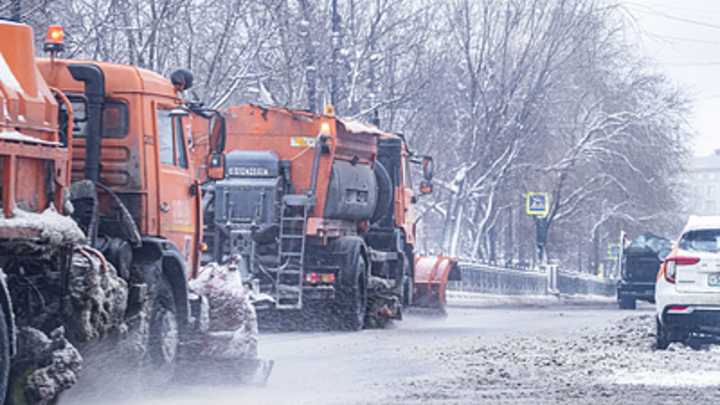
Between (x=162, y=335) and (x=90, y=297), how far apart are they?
1629 mm

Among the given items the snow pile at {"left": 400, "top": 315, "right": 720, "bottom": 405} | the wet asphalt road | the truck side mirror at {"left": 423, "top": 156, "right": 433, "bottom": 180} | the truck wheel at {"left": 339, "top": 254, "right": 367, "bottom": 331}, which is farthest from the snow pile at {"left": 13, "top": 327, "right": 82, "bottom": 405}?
the truck side mirror at {"left": 423, "top": 156, "right": 433, "bottom": 180}

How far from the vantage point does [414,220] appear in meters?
20.2

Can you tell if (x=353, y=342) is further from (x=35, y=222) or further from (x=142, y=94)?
(x=35, y=222)

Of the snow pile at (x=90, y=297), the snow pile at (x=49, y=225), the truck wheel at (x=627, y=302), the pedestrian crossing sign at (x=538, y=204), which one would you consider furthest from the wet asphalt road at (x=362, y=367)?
the pedestrian crossing sign at (x=538, y=204)

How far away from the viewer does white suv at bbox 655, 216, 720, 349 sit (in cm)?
1204

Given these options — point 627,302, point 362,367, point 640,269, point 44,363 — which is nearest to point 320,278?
point 362,367

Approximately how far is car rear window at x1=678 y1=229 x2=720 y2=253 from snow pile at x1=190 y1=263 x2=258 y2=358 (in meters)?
4.95

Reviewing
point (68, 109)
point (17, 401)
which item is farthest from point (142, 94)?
Answer: point (17, 401)

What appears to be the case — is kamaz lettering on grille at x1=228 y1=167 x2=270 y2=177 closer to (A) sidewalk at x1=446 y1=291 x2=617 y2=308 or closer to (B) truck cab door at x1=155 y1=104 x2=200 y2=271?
(B) truck cab door at x1=155 y1=104 x2=200 y2=271

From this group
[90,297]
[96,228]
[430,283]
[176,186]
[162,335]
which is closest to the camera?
[90,297]

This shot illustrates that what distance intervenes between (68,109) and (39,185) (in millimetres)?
1007

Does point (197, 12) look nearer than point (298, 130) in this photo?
No

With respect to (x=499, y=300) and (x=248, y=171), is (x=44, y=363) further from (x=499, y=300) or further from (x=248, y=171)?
(x=499, y=300)

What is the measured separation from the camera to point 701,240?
12.4 meters
